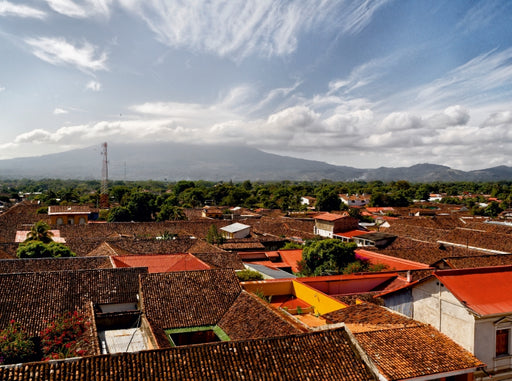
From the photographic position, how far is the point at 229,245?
27.2 m

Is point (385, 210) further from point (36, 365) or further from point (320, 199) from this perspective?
point (36, 365)

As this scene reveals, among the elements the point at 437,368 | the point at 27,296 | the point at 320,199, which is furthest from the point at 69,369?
the point at 320,199

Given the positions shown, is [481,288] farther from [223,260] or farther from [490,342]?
[223,260]

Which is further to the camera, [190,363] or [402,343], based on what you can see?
[402,343]

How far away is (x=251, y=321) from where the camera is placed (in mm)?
11000

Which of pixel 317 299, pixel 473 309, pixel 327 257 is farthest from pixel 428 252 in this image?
pixel 473 309

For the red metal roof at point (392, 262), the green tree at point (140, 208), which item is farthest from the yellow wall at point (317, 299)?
the green tree at point (140, 208)

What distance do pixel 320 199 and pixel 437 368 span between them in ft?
180

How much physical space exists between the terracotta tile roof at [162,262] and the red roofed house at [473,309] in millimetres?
10625

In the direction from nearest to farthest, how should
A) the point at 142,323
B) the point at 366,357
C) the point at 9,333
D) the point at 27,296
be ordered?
the point at 366,357 < the point at 9,333 < the point at 142,323 < the point at 27,296

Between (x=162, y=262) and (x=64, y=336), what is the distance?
9.04 metres

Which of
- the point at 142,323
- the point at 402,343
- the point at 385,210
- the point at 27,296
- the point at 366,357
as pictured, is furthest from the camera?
the point at 385,210

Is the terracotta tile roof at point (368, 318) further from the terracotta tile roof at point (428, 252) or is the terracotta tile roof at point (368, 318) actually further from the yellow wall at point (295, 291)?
the terracotta tile roof at point (428, 252)

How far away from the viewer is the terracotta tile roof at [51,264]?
58.5 feet
